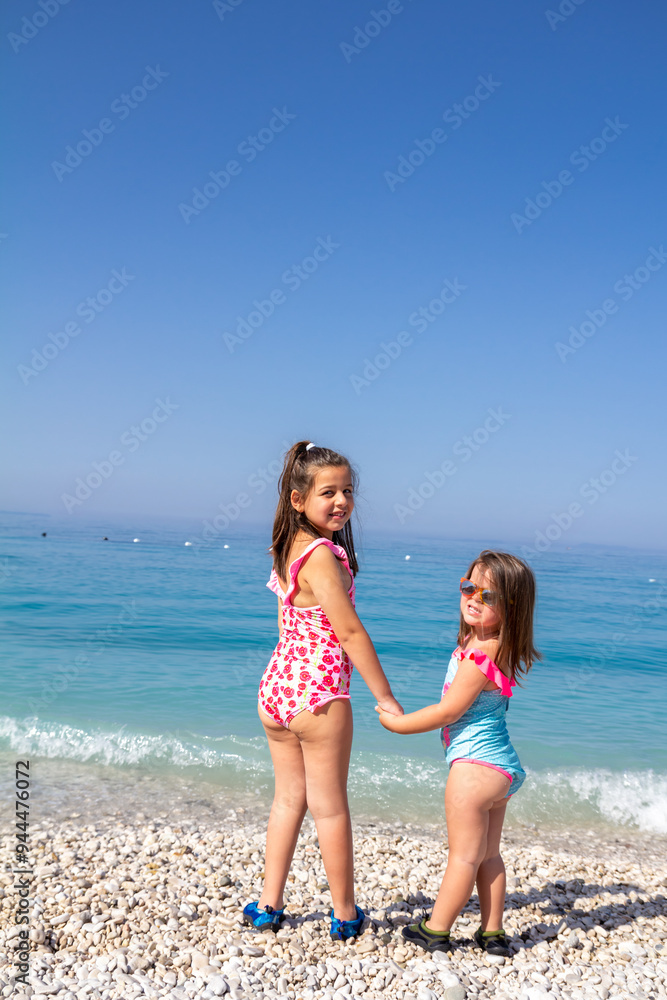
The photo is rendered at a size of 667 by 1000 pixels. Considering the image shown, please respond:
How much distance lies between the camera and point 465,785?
3.12 m

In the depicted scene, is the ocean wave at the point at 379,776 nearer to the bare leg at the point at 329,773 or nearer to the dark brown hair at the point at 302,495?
the bare leg at the point at 329,773

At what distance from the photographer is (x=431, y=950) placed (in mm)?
3270

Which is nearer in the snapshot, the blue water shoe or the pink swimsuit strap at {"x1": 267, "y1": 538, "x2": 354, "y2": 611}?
the pink swimsuit strap at {"x1": 267, "y1": 538, "x2": 354, "y2": 611}

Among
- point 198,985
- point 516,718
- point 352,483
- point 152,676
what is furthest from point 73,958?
point 152,676

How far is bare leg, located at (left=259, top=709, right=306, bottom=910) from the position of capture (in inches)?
132

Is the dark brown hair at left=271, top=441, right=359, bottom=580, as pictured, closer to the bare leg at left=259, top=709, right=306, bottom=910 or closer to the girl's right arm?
the girl's right arm

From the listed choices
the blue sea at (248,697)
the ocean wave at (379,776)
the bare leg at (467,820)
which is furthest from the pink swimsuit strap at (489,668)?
the ocean wave at (379,776)

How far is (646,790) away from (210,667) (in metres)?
7.27

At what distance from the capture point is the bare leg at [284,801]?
3363 millimetres

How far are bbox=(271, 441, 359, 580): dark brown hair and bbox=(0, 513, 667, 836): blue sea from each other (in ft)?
3.59

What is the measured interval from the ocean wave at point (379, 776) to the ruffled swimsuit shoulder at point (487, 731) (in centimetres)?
297

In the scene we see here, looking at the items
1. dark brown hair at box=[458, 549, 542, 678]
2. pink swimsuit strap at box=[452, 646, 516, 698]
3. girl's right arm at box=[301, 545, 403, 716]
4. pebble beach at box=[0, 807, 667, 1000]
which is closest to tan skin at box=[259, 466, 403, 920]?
girl's right arm at box=[301, 545, 403, 716]

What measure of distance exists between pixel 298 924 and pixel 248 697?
21.2 ft

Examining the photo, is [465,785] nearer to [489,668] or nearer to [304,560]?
[489,668]
